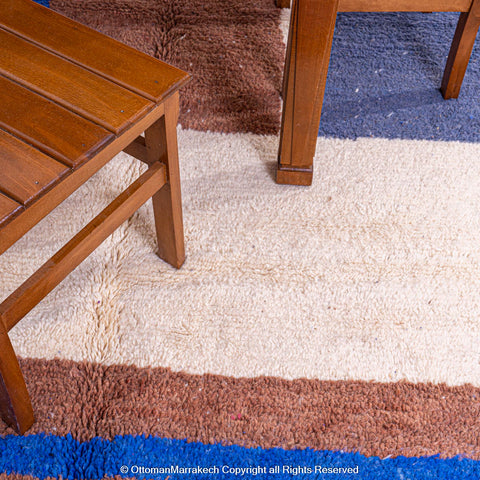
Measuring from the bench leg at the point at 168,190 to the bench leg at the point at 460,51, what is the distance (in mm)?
832

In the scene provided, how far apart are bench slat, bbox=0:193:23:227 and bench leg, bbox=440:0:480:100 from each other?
111cm

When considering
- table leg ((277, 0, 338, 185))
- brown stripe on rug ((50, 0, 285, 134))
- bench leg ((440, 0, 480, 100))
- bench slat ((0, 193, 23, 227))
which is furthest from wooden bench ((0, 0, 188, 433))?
bench leg ((440, 0, 480, 100))

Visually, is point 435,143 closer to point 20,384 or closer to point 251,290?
point 251,290

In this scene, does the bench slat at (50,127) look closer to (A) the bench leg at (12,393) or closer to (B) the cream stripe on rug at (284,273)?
(A) the bench leg at (12,393)

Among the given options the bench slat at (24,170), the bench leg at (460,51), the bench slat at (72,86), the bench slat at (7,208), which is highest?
the bench slat at (72,86)

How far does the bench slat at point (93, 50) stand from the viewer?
73 centimetres

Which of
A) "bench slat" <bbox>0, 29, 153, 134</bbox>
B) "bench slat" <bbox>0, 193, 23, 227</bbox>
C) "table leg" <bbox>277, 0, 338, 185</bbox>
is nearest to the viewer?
"bench slat" <bbox>0, 193, 23, 227</bbox>

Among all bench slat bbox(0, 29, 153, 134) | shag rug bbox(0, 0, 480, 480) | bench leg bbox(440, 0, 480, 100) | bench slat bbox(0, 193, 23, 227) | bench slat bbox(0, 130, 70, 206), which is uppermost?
bench slat bbox(0, 29, 153, 134)

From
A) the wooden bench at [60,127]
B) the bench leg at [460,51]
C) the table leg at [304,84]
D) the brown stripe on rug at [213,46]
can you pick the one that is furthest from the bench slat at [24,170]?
the bench leg at [460,51]

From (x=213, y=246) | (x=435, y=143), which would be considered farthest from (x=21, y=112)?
(x=435, y=143)

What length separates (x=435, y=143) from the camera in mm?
1271

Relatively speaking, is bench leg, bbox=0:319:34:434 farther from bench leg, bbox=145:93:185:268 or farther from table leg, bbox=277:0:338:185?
table leg, bbox=277:0:338:185

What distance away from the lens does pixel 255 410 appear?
2.82 ft

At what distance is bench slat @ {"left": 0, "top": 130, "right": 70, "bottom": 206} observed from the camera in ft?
1.99
